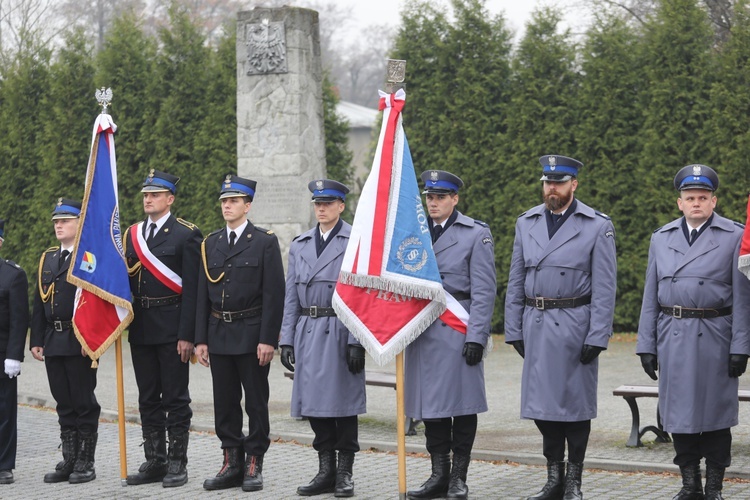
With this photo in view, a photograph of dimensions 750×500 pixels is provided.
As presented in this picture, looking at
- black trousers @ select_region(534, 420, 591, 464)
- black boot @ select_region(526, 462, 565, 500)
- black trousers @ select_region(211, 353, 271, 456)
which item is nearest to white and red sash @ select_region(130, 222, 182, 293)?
black trousers @ select_region(211, 353, 271, 456)

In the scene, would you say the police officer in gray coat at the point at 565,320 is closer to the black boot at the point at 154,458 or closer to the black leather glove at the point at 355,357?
the black leather glove at the point at 355,357

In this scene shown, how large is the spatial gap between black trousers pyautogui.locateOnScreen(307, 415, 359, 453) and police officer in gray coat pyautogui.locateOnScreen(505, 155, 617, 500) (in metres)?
1.20

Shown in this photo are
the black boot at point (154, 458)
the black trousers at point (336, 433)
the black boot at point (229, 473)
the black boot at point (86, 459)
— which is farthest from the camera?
the black boot at point (86, 459)

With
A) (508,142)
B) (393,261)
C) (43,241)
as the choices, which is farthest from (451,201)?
(43,241)

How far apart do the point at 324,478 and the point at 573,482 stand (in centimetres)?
163

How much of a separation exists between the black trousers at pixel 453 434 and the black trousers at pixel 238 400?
1155mm

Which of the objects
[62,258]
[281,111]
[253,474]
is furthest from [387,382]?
[281,111]

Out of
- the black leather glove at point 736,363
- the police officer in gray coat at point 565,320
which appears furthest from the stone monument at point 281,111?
the black leather glove at point 736,363

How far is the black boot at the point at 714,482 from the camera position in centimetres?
646

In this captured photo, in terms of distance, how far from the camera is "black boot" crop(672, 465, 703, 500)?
6.54 metres

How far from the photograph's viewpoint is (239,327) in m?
7.46

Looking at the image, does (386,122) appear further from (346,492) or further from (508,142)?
(508,142)

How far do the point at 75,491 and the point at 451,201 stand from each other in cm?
314

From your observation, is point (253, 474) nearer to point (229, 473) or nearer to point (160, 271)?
point (229, 473)
